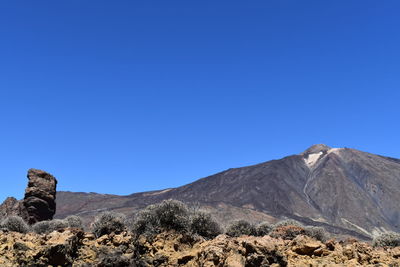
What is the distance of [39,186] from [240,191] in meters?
126

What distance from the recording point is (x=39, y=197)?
31797 mm

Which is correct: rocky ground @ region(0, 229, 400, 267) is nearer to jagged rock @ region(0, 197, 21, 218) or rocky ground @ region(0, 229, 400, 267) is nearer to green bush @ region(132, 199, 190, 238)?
green bush @ region(132, 199, 190, 238)

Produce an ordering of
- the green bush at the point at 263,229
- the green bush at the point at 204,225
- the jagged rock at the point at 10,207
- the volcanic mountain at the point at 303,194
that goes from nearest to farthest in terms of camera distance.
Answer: the green bush at the point at 204,225, the green bush at the point at 263,229, the jagged rock at the point at 10,207, the volcanic mountain at the point at 303,194

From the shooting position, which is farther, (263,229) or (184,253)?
(263,229)

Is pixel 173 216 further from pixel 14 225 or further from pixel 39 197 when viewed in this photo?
pixel 39 197

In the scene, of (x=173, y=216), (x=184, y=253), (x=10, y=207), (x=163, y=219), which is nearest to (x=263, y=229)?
(x=173, y=216)

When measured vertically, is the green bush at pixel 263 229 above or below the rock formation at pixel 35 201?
below

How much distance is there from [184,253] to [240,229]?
9594 millimetres

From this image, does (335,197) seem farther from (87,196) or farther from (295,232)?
(295,232)

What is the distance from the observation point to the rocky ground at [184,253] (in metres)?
7.93

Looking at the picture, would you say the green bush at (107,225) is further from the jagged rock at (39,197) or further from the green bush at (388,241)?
the jagged rock at (39,197)

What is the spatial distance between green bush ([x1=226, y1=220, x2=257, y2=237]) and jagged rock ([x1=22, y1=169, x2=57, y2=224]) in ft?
65.0

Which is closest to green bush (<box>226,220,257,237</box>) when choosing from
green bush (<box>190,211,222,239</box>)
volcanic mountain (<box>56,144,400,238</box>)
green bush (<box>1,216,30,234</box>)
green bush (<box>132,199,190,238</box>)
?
green bush (<box>190,211,222,239</box>)

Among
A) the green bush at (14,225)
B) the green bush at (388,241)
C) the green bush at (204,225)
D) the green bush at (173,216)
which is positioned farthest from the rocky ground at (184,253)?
the green bush at (14,225)
